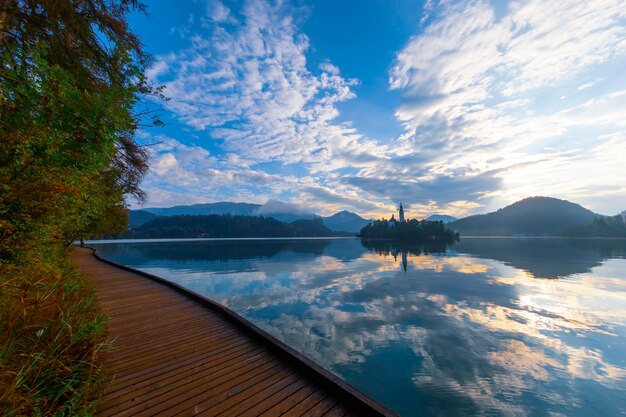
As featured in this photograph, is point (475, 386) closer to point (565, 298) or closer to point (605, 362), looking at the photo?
point (605, 362)

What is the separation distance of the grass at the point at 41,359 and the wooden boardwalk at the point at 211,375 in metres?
0.45

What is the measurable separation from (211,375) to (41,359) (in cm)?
257

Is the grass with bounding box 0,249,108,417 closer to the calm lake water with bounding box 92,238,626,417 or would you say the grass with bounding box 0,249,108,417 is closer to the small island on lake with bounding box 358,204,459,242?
the calm lake water with bounding box 92,238,626,417

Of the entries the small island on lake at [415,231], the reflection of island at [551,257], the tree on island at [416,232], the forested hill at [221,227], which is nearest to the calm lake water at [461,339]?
the reflection of island at [551,257]

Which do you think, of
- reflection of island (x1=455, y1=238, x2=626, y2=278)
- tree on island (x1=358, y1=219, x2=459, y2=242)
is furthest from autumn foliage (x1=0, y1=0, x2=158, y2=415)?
tree on island (x1=358, y1=219, x2=459, y2=242)

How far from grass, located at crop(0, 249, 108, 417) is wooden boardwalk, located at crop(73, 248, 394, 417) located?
45 centimetres

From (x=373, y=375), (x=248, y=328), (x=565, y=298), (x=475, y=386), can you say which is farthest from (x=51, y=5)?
A: (x=565, y=298)

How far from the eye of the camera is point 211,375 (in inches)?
180

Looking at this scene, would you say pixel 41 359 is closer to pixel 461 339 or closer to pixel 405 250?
pixel 461 339

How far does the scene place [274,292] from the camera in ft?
51.0

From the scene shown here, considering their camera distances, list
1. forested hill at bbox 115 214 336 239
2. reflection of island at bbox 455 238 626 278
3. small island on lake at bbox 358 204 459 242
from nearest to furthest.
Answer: reflection of island at bbox 455 238 626 278 → small island on lake at bbox 358 204 459 242 → forested hill at bbox 115 214 336 239

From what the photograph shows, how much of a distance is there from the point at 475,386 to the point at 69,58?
13.9 meters

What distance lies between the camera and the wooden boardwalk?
3723 mm

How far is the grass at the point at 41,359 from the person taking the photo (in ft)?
9.86
